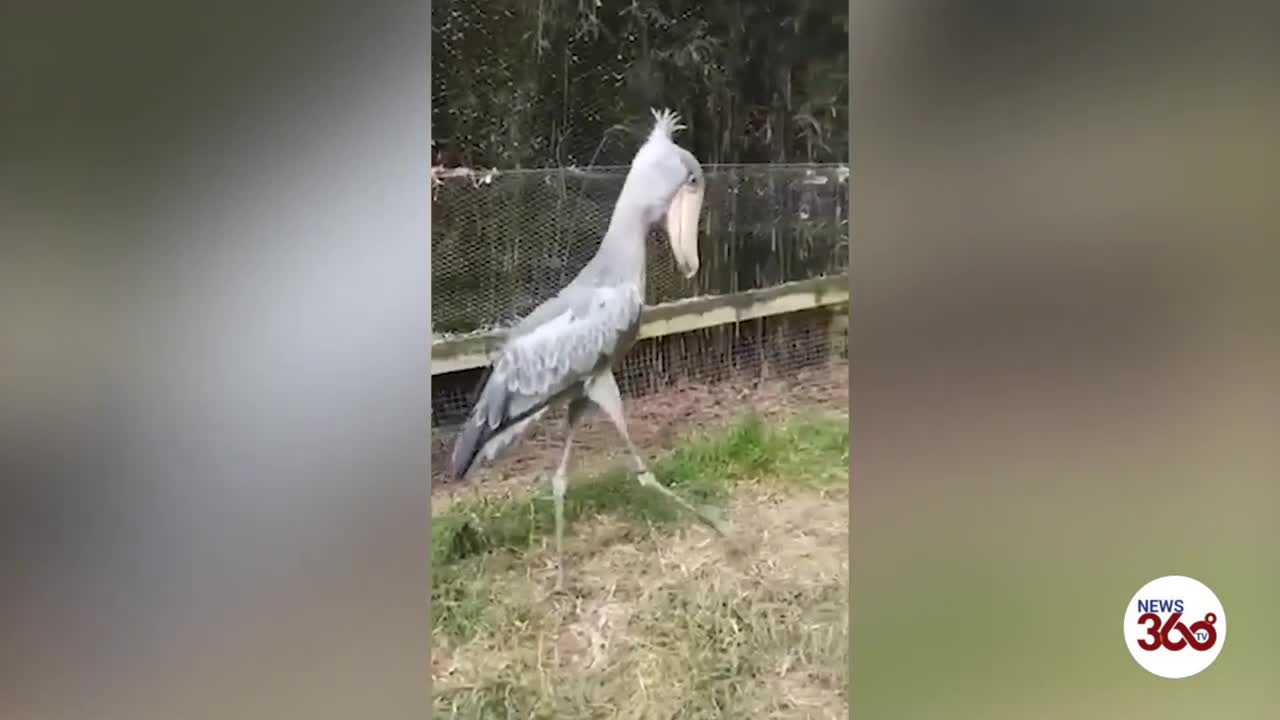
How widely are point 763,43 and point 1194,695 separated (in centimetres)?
100

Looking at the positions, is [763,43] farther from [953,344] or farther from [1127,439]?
[1127,439]

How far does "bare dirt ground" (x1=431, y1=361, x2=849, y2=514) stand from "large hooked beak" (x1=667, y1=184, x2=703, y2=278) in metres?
0.16

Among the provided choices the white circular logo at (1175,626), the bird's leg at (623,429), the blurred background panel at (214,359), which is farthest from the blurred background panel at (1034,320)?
the blurred background panel at (214,359)

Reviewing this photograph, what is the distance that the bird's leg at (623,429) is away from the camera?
1.33m

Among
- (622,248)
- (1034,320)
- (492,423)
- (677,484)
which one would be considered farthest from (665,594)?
(1034,320)

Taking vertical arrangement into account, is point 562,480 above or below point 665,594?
above

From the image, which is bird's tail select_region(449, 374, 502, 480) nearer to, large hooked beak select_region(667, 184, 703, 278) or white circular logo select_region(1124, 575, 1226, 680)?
large hooked beak select_region(667, 184, 703, 278)

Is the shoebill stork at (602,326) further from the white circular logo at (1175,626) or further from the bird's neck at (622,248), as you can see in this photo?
the white circular logo at (1175,626)

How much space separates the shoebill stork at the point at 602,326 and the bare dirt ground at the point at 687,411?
1 cm

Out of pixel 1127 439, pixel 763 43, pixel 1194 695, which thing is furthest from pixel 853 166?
pixel 1194 695

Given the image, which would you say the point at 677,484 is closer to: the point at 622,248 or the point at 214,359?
the point at 622,248

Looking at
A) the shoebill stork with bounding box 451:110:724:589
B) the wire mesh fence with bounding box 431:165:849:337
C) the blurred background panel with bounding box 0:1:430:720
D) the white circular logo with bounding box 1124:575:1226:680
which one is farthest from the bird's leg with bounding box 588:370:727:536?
the white circular logo with bounding box 1124:575:1226:680

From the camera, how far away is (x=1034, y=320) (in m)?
1.34

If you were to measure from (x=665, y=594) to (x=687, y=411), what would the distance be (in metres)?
0.23
